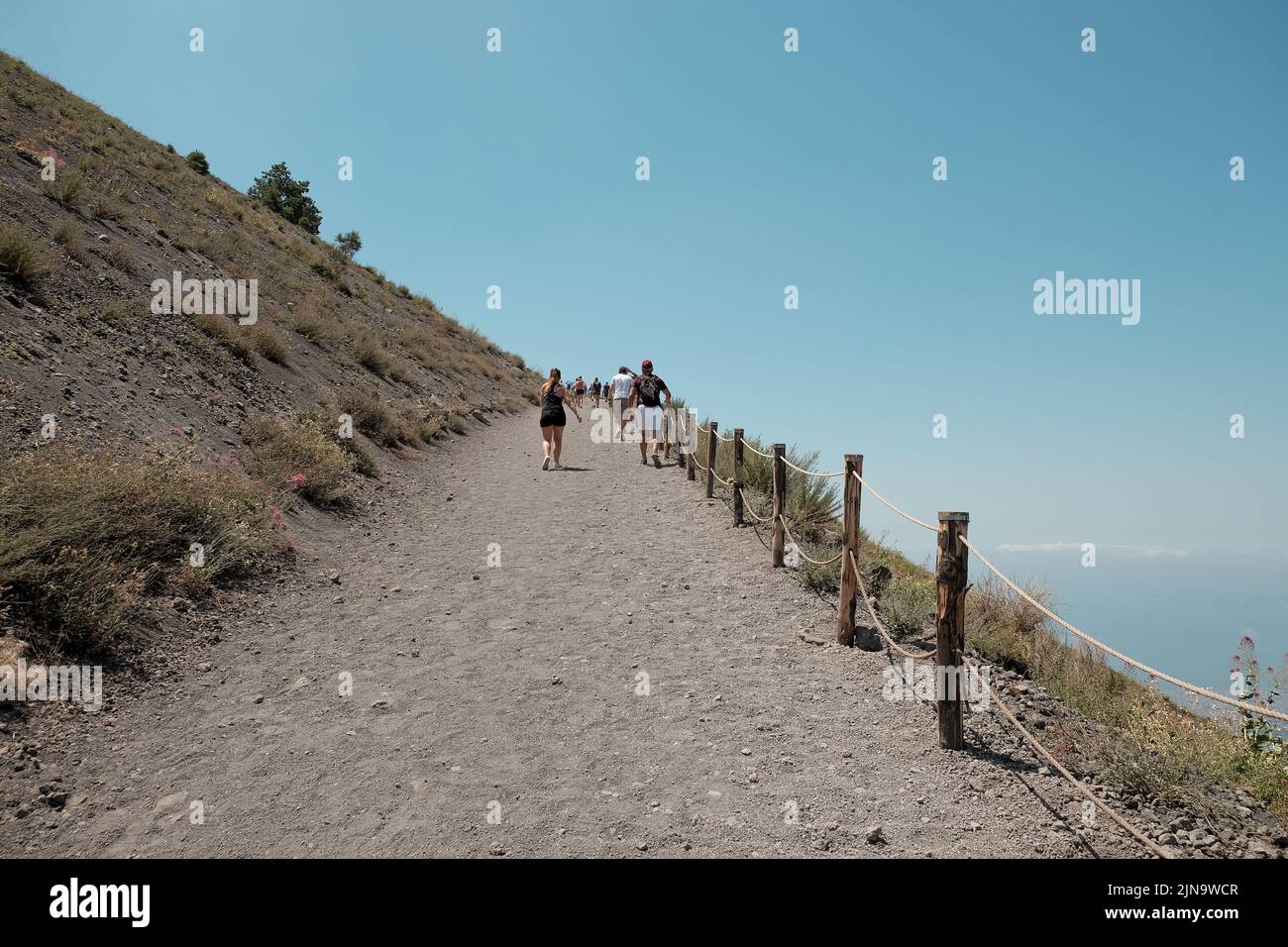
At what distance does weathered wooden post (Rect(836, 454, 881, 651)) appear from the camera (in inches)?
273

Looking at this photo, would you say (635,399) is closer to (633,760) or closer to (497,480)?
(497,480)

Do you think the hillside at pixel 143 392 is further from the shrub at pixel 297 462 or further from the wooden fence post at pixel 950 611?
the wooden fence post at pixel 950 611

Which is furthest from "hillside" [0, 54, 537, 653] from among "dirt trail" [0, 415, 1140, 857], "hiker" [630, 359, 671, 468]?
"hiker" [630, 359, 671, 468]

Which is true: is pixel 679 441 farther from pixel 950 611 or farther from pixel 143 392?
pixel 950 611

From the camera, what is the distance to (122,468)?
7496mm

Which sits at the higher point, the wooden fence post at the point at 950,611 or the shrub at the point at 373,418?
the shrub at the point at 373,418

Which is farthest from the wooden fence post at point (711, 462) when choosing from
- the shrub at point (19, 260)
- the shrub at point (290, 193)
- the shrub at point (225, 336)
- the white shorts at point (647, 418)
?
the shrub at point (290, 193)

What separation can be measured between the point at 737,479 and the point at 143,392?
8953 millimetres

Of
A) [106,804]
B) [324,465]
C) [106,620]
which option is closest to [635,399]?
[324,465]

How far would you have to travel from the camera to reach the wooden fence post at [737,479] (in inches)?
450

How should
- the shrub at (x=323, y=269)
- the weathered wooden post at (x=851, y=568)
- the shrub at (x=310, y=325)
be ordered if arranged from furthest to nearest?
the shrub at (x=323, y=269) → the shrub at (x=310, y=325) → the weathered wooden post at (x=851, y=568)

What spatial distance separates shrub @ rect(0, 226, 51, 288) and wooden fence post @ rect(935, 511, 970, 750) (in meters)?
12.9

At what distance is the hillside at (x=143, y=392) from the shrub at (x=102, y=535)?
0.02 meters
